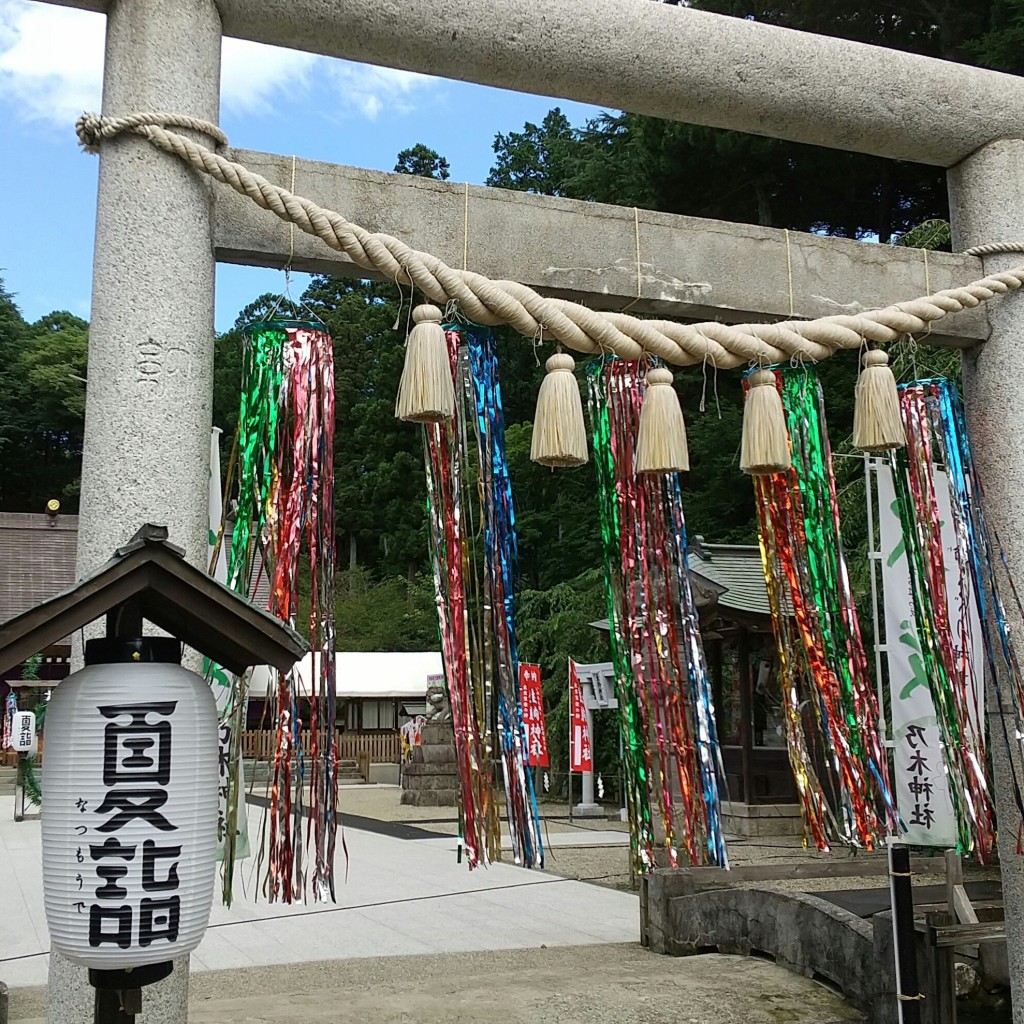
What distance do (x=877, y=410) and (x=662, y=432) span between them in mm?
782

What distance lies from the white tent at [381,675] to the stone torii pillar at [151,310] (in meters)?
20.0

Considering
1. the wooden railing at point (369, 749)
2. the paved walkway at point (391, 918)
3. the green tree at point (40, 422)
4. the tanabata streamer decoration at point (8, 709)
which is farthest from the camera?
the green tree at point (40, 422)

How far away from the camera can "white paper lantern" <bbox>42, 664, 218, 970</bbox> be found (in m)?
2.15

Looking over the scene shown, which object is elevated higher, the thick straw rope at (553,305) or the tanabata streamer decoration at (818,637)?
the thick straw rope at (553,305)

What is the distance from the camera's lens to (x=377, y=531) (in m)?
28.5

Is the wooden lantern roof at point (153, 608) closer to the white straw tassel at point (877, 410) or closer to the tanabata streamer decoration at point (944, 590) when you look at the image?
the white straw tassel at point (877, 410)

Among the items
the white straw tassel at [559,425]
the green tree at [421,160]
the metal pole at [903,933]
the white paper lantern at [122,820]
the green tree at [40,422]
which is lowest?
the metal pole at [903,933]

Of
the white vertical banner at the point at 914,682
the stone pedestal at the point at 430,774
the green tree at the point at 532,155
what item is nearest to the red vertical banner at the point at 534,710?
the stone pedestal at the point at 430,774

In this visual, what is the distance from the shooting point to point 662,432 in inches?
133

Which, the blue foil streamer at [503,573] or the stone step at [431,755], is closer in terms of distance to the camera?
the blue foil streamer at [503,573]

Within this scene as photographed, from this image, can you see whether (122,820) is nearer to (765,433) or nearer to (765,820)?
(765,433)

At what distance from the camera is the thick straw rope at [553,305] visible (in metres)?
2.96

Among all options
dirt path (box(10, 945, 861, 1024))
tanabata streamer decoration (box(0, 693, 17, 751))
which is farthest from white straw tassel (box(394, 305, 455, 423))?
tanabata streamer decoration (box(0, 693, 17, 751))

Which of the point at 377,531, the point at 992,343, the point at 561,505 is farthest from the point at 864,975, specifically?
the point at 377,531
